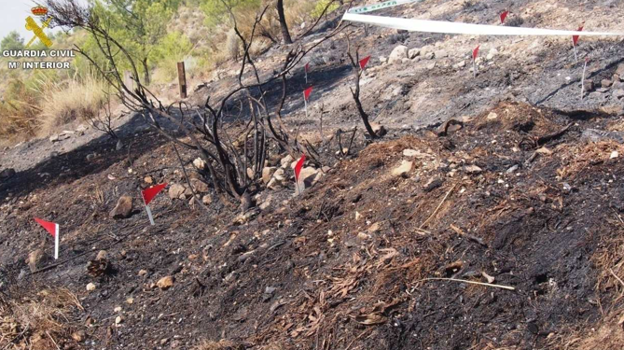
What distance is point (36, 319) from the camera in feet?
14.9

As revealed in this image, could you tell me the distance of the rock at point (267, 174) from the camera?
5.80m

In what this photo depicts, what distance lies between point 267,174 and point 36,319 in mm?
2114

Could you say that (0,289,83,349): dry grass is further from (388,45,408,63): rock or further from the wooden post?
the wooden post

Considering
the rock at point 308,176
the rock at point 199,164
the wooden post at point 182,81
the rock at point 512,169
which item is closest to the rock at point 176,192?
the rock at point 199,164

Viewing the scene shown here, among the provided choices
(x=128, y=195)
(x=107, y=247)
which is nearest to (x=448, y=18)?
(x=128, y=195)

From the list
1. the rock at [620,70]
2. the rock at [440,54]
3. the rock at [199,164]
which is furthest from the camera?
the rock at [440,54]

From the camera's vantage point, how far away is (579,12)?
899 centimetres

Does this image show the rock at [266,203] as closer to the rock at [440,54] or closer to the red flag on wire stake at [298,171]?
the red flag on wire stake at [298,171]

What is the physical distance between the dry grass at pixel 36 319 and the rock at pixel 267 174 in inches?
68.8

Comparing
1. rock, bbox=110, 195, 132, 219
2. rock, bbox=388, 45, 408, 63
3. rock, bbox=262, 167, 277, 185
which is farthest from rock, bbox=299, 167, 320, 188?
rock, bbox=388, 45, 408, 63

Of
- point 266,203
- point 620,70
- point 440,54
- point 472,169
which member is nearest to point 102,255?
point 266,203

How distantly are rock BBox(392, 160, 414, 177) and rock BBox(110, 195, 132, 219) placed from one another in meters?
2.56

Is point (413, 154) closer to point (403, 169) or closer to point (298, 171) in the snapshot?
point (403, 169)

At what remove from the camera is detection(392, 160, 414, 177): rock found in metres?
4.81
